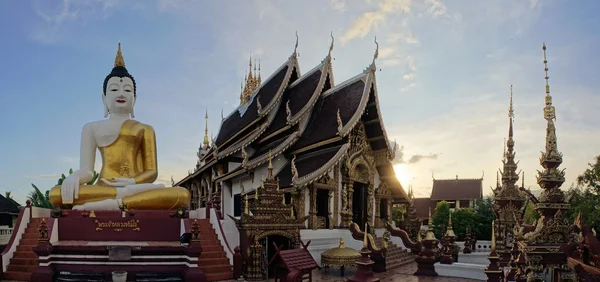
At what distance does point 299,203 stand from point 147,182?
401cm

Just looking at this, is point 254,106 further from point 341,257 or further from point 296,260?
point 296,260

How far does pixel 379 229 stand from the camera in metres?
15.4

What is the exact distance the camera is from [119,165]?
1090cm

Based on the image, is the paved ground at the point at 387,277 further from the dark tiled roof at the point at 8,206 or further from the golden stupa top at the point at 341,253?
the dark tiled roof at the point at 8,206

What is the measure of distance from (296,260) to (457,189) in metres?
27.1

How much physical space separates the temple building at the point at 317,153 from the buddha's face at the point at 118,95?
3.42 metres

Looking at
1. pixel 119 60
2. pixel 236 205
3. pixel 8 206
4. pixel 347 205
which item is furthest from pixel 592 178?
pixel 8 206

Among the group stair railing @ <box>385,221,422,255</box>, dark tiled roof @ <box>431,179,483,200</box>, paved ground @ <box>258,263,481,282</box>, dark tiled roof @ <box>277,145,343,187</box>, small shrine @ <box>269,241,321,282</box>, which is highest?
dark tiled roof @ <box>277,145,343,187</box>

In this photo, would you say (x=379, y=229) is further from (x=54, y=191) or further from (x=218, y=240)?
(x=54, y=191)

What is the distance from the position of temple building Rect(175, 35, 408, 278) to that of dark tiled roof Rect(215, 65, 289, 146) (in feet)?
0.19

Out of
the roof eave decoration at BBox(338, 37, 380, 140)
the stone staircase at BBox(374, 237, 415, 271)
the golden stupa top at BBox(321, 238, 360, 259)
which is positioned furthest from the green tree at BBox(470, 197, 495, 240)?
the golden stupa top at BBox(321, 238, 360, 259)

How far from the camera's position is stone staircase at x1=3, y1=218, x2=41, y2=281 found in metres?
8.28

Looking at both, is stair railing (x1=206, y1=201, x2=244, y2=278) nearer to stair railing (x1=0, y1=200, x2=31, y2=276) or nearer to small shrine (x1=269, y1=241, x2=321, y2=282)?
small shrine (x1=269, y1=241, x2=321, y2=282)

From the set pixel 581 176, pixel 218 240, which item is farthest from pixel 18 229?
pixel 581 176
